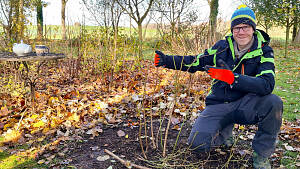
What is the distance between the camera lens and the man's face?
209 centimetres

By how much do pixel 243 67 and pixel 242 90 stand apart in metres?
0.27

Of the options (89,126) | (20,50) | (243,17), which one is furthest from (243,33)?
(20,50)

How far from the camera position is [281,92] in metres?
4.95

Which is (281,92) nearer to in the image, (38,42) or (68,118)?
(68,118)

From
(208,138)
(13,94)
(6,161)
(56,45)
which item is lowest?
(6,161)

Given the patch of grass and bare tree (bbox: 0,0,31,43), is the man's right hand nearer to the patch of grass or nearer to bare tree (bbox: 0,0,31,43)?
the patch of grass

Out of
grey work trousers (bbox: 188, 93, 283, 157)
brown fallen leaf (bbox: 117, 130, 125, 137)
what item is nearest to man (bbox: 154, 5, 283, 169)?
grey work trousers (bbox: 188, 93, 283, 157)

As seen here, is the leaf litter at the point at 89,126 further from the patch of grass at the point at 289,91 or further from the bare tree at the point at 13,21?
the bare tree at the point at 13,21

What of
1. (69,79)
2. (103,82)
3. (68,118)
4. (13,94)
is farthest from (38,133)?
(69,79)

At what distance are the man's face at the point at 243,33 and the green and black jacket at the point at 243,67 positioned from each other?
8cm

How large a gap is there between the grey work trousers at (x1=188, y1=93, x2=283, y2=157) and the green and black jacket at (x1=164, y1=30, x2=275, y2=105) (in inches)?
3.2

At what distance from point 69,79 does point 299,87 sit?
18.0 ft

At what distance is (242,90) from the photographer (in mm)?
1985

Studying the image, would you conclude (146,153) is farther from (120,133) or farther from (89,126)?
(89,126)
